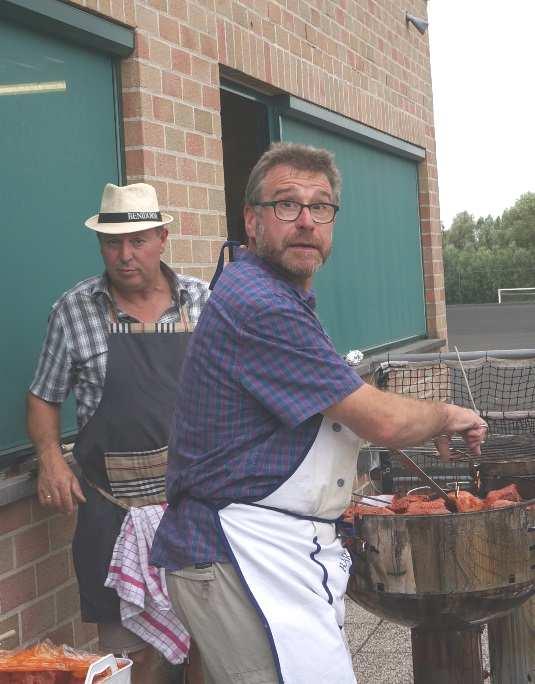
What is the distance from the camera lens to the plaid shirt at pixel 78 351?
3982 millimetres

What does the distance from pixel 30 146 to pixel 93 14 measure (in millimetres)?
722

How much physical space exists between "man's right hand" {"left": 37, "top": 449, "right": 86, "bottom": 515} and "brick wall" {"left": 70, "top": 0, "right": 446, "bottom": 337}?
1.56m

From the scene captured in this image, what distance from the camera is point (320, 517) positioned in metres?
2.94

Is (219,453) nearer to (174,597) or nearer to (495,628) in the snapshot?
(174,597)

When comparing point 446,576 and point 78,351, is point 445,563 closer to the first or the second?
point 446,576

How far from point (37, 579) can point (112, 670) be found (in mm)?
1070

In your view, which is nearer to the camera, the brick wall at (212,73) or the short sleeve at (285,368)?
the short sleeve at (285,368)

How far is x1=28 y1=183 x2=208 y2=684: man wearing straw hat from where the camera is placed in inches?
156

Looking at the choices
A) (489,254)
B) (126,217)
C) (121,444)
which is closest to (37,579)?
(121,444)

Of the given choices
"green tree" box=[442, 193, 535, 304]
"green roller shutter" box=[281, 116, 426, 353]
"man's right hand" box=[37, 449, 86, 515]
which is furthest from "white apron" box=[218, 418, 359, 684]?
"green tree" box=[442, 193, 535, 304]

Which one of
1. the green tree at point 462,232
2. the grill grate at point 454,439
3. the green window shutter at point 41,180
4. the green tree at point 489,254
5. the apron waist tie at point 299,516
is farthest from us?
the green tree at point 462,232

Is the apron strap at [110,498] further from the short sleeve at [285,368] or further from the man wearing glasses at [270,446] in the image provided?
the short sleeve at [285,368]

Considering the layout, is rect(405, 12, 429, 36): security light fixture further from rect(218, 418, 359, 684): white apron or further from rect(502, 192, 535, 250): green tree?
rect(502, 192, 535, 250): green tree

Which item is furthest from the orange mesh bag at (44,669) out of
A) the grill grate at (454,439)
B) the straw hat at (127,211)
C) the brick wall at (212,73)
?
the brick wall at (212,73)
